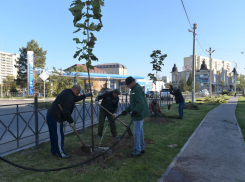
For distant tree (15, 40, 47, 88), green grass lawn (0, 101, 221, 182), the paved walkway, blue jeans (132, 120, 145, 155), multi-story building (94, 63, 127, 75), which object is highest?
multi-story building (94, 63, 127, 75)

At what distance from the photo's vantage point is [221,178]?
343 cm

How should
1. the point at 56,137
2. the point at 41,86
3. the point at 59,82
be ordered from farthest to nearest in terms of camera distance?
the point at 41,86
the point at 59,82
the point at 56,137

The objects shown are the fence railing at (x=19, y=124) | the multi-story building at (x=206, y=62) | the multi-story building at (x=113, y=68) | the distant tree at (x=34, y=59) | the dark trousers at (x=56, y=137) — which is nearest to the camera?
the dark trousers at (x=56, y=137)

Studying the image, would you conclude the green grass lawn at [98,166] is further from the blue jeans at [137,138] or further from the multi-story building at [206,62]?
the multi-story building at [206,62]

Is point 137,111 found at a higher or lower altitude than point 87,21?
lower

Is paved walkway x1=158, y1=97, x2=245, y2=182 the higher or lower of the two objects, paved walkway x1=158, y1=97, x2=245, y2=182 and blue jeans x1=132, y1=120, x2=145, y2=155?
the lower

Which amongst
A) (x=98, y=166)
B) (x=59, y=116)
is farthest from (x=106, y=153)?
(x=59, y=116)

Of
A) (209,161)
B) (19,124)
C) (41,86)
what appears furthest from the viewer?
(41,86)

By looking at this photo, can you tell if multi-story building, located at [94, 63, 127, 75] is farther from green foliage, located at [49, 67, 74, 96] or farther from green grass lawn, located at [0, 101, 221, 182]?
green grass lawn, located at [0, 101, 221, 182]

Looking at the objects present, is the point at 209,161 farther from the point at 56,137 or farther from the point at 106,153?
the point at 56,137

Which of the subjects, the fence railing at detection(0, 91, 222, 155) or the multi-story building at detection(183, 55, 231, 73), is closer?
the fence railing at detection(0, 91, 222, 155)

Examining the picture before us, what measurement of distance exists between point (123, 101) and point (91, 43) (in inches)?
341

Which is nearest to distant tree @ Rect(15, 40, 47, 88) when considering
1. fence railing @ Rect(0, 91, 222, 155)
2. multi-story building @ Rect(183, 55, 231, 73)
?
fence railing @ Rect(0, 91, 222, 155)

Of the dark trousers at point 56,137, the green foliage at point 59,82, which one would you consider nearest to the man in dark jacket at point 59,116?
the dark trousers at point 56,137
